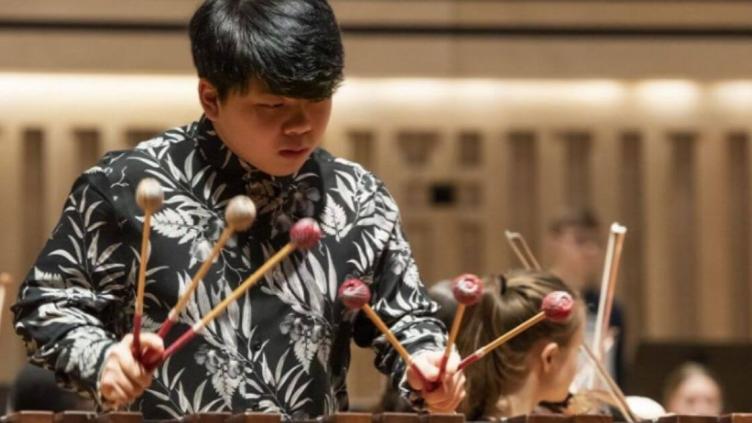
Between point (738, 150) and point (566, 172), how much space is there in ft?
2.23

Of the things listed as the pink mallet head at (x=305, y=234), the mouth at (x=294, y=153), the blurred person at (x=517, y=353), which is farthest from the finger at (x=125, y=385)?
the blurred person at (x=517, y=353)

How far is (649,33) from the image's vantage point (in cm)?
639

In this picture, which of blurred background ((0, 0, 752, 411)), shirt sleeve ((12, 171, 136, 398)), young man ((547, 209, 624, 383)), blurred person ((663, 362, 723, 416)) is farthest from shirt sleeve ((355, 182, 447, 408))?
blurred background ((0, 0, 752, 411))

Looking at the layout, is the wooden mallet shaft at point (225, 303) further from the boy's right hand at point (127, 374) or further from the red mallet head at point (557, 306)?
the red mallet head at point (557, 306)

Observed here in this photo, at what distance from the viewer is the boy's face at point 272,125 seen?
219 cm

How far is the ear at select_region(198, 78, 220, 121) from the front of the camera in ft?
7.40

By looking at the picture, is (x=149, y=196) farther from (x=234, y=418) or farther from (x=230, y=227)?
(x=234, y=418)

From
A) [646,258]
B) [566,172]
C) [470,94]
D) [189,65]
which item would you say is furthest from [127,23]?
[646,258]

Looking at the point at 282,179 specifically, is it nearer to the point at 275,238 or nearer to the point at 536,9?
the point at 275,238

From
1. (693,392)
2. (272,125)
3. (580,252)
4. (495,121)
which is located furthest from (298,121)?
(495,121)

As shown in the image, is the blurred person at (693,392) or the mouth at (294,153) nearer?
the mouth at (294,153)

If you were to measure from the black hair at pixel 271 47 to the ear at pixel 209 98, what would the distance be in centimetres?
1

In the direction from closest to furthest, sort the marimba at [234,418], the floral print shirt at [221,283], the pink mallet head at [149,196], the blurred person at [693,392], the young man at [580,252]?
the marimba at [234,418]
the pink mallet head at [149,196]
the floral print shirt at [221,283]
the blurred person at [693,392]
the young man at [580,252]

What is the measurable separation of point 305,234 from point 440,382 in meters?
0.25
